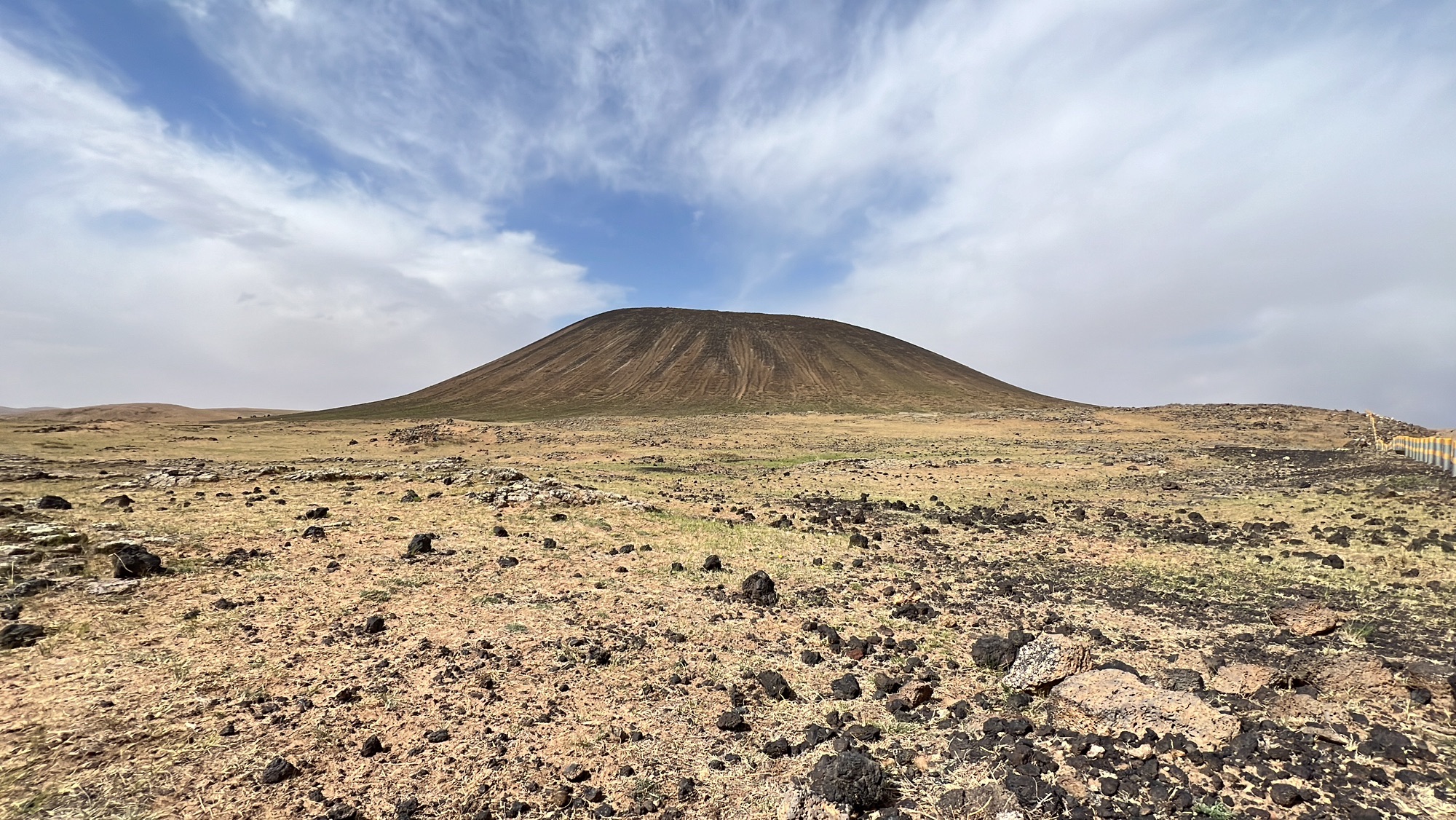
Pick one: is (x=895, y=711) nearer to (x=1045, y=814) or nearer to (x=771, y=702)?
(x=771, y=702)

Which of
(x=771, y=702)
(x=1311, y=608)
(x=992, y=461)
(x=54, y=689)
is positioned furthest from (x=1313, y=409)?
(x=54, y=689)

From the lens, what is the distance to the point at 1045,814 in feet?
17.2

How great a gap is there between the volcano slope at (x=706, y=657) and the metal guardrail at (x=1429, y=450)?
5.08 meters

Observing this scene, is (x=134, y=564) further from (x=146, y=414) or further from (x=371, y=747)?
(x=146, y=414)

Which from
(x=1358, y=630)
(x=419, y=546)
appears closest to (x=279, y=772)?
(x=419, y=546)

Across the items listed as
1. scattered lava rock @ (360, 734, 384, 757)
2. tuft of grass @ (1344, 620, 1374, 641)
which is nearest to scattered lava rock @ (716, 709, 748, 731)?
scattered lava rock @ (360, 734, 384, 757)

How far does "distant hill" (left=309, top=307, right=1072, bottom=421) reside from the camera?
8969 cm

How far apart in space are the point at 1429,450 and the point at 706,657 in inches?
1355

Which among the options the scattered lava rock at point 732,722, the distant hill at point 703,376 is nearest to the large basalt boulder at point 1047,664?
the scattered lava rock at point 732,722

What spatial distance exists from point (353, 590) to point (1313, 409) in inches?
3317

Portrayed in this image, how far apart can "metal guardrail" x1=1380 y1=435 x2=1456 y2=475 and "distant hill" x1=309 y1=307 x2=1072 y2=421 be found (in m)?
51.3

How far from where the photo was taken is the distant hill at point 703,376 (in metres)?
89.7

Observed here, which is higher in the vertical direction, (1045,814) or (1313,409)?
(1313,409)

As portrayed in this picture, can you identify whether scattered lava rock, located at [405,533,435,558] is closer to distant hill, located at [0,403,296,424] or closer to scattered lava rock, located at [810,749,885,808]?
scattered lava rock, located at [810,749,885,808]
